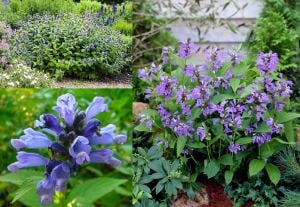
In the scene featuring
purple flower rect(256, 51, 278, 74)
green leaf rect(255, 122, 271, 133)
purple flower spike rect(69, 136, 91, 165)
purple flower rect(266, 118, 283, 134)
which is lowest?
green leaf rect(255, 122, 271, 133)

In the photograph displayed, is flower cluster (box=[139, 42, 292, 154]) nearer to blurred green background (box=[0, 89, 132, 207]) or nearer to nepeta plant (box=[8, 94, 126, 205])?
blurred green background (box=[0, 89, 132, 207])

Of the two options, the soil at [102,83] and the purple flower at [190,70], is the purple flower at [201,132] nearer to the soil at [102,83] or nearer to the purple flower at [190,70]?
the purple flower at [190,70]

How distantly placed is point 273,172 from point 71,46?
126cm

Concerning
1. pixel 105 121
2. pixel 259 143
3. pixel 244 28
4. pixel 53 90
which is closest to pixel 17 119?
pixel 53 90

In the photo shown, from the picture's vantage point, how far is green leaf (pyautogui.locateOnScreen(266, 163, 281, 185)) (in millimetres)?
2672

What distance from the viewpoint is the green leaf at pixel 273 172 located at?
8.77 feet

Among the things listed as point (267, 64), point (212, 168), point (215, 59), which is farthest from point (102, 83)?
point (267, 64)

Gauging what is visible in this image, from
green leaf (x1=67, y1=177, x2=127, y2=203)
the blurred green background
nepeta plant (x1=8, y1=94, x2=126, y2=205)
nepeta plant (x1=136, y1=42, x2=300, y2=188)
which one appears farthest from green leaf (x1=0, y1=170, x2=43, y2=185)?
nepeta plant (x1=136, y1=42, x2=300, y2=188)

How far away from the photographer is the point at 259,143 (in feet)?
8.82

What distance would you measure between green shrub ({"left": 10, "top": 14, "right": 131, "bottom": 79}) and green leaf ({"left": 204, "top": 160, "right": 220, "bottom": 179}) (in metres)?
0.76

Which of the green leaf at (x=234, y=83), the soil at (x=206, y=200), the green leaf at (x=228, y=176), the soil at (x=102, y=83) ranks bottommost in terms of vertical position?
the soil at (x=206, y=200)

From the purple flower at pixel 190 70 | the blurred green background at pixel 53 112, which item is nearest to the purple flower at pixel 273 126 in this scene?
the purple flower at pixel 190 70

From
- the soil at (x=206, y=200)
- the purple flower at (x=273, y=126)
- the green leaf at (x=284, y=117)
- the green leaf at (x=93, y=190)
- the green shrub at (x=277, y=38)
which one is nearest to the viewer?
the green leaf at (x=93, y=190)

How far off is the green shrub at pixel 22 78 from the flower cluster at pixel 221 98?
547 millimetres
